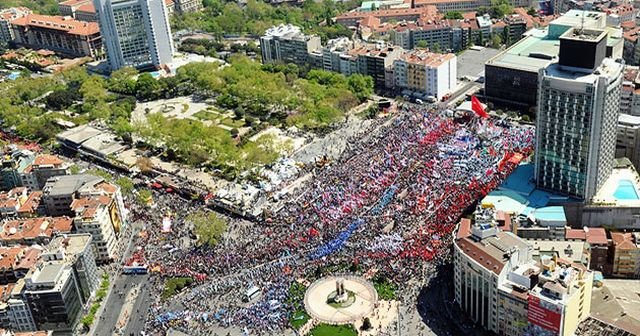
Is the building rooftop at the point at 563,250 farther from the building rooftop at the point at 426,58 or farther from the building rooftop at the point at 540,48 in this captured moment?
the building rooftop at the point at 426,58

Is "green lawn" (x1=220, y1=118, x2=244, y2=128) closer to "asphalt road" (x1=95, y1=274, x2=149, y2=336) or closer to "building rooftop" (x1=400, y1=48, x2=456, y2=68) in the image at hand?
"building rooftop" (x1=400, y1=48, x2=456, y2=68)

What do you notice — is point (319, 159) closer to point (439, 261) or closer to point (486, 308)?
point (439, 261)

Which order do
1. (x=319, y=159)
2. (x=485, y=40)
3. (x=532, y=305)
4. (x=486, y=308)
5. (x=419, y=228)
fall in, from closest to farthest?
(x=532, y=305) → (x=486, y=308) → (x=419, y=228) → (x=319, y=159) → (x=485, y=40)

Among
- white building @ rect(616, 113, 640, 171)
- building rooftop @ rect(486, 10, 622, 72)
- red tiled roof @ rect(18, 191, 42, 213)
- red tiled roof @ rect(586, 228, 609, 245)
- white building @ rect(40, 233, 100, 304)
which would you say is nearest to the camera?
red tiled roof @ rect(586, 228, 609, 245)

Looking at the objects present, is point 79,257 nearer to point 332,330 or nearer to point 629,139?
point 332,330

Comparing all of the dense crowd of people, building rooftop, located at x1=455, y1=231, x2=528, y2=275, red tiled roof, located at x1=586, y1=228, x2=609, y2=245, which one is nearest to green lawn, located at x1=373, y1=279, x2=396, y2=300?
the dense crowd of people

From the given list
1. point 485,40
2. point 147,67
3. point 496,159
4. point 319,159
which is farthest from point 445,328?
point 147,67
